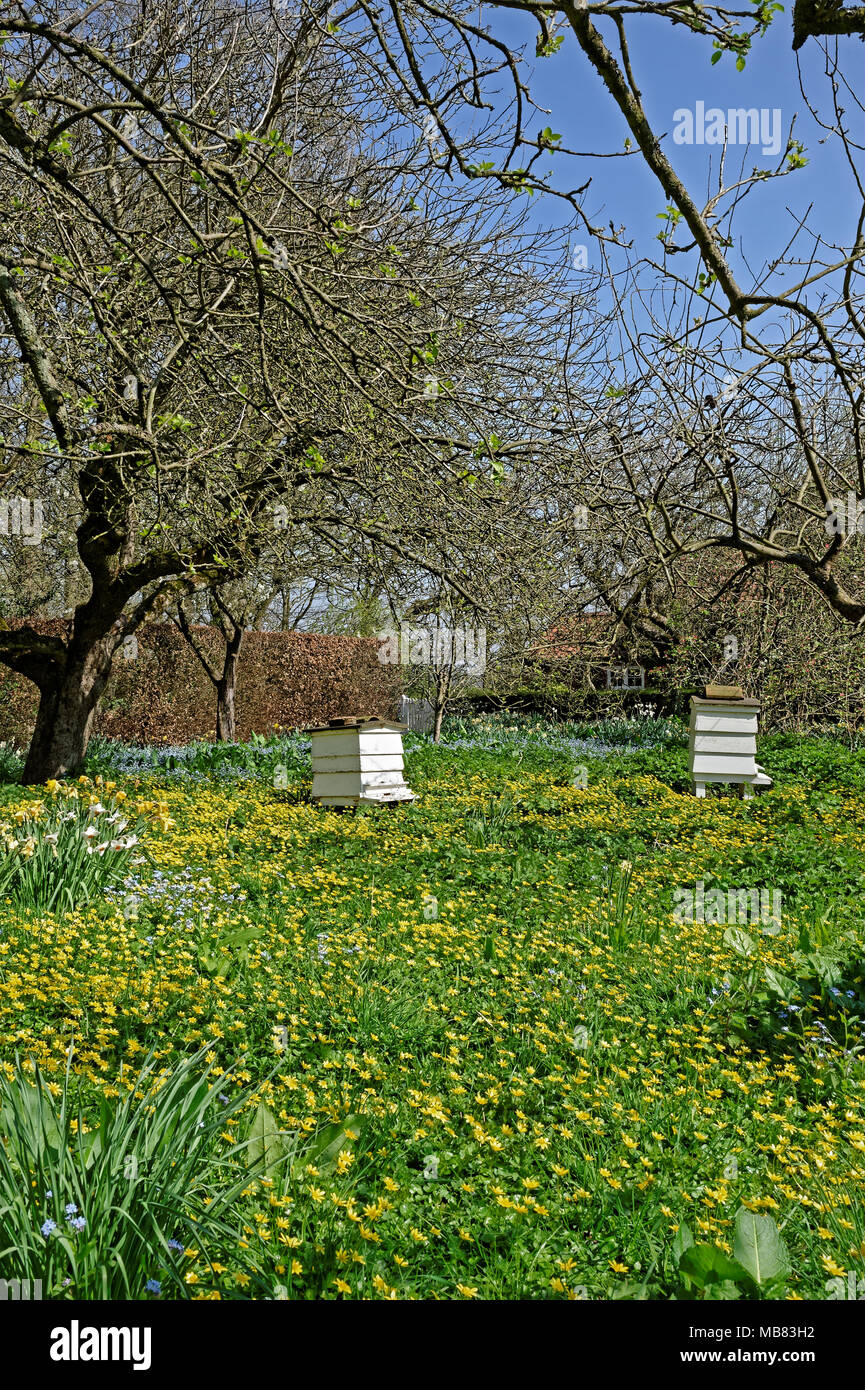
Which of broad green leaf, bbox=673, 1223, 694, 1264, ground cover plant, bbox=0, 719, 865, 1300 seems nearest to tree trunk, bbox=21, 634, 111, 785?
ground cover plant, bbox=0, 719, 865, 1300

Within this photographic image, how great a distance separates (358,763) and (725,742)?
152 inches

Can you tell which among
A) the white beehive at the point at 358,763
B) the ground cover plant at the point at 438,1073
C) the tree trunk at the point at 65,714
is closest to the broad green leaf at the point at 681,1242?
the ground cover plant at the point at 438,1073

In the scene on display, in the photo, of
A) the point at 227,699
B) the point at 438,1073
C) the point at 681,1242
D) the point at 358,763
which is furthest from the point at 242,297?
the point at 227,699

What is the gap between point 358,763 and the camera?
880 centimetres

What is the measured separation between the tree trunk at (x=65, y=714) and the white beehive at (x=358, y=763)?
2.66m

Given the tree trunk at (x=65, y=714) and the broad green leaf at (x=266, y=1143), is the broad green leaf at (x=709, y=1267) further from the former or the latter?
the tree trunk at (x=65, y=714)

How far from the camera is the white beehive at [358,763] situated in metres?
8.80

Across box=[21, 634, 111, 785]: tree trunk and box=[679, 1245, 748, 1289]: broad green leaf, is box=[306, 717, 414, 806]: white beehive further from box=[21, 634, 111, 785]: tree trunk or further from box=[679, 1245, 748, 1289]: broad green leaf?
box=[679, 1245, 748, 1289]: broad green leaf

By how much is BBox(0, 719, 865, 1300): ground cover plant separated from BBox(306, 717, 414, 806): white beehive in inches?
76.5

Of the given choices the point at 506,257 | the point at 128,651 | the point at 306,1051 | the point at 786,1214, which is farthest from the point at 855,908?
the point at 128,651

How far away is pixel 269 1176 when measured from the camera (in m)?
2.33

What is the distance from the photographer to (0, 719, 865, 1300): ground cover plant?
2.05m
